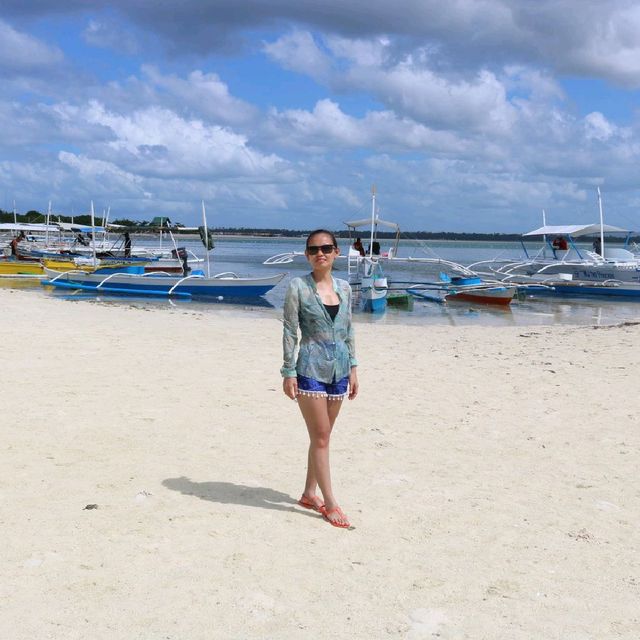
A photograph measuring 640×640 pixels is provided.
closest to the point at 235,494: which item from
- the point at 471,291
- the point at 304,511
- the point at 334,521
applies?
the point at 304,511

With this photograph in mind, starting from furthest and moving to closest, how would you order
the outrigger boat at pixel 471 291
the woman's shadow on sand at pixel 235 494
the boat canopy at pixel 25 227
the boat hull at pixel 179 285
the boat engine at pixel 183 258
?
the boat canopy at pixel 25 227, the boat engine at pixel 183 258, the boat hull at pixel 179 285, the outrigger boat at pixel 471 291, the woman's shadow on sand at pixel 235 494

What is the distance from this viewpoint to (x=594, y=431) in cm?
682

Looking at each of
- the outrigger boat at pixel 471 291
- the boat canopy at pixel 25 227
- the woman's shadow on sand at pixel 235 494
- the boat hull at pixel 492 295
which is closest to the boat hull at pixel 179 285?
the outrigger boat at pixel 471 291

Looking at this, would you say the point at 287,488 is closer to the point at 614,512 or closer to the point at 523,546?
the point at 523,546

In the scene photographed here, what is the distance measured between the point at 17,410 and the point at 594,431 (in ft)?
17.3

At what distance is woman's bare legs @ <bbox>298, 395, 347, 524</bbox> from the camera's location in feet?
14.1

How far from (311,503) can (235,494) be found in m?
0.56

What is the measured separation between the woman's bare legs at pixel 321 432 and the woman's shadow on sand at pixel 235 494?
0.83ft

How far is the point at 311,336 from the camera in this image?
4.27 m

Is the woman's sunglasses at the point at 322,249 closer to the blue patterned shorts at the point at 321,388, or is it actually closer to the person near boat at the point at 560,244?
the blue patterned shorts at the point at 321,388

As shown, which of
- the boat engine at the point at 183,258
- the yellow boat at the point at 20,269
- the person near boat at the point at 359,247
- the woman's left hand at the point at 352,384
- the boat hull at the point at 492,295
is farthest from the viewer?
the boat engine at the point at 183,258

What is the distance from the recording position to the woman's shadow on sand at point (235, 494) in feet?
15.6

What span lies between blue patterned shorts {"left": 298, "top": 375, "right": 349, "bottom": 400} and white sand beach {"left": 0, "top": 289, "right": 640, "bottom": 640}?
79 cm

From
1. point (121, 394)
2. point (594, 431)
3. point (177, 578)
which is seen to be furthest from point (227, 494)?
point (594, 431)
